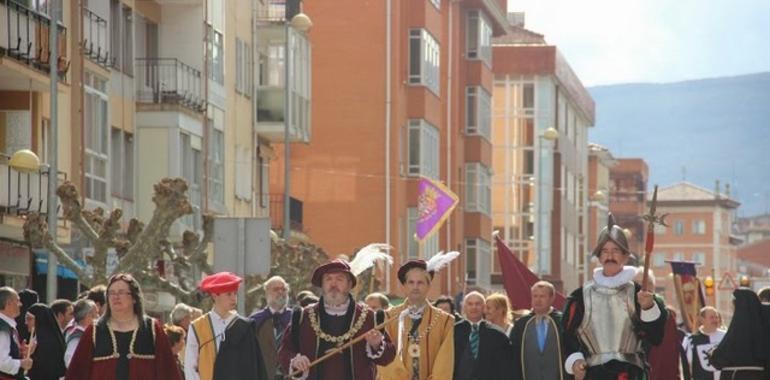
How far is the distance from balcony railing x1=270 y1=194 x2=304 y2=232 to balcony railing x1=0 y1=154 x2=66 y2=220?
23.4 metres

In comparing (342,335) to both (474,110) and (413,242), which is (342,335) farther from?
(474,110)

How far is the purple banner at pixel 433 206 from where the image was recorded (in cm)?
6775

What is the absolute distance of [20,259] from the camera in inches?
1692

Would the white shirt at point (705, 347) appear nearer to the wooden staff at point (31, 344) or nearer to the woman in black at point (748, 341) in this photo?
the woman in black at point (748, 341)

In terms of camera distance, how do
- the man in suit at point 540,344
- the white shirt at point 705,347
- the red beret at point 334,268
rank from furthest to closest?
the white shirt at point 705,347, the man in suit at point 540,344, the red beret at point 334,268

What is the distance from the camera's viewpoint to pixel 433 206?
69188 millimetres

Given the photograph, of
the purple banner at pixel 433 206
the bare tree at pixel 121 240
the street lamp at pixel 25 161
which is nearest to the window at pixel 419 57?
the purple banner at pixel 433 206

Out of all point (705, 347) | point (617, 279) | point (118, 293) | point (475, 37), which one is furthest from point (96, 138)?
point (475, 37)

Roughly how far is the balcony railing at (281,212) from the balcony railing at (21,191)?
76.6 ft

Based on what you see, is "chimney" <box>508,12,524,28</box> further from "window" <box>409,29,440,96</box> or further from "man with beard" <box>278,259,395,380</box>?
"man with beard" <box>278,259,395,380</box>

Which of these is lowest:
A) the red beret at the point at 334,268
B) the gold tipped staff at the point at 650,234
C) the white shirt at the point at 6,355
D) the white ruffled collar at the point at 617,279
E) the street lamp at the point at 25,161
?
the white shirt at the point at 6,355

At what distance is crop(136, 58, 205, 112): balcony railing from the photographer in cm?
5053

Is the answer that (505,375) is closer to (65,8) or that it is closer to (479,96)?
(65,8)

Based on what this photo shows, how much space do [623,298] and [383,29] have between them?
182 feet
